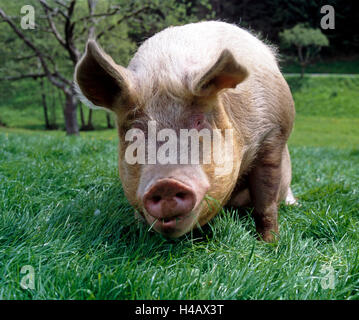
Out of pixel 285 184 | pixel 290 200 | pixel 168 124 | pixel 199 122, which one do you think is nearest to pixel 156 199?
pixel 168 124

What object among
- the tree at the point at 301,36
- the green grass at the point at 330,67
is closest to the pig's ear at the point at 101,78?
the tree at the point at 301,36

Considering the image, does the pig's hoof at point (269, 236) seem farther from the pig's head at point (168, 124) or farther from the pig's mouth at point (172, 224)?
the pig's mouth at point (172, 224)

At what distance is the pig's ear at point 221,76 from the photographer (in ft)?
6.86

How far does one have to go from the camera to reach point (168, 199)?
201 centimetres

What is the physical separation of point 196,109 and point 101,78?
2.12 feet

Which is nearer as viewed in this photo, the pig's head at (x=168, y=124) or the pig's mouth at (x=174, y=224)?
the pig's head at (x=168, y=124)

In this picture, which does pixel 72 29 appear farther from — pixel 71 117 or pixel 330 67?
pixel 330 67

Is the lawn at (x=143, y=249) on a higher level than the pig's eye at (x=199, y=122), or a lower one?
lower

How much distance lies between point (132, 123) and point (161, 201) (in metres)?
0.62

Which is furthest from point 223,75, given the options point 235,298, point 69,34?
point 69,34

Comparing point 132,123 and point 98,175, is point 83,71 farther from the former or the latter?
point 98,175

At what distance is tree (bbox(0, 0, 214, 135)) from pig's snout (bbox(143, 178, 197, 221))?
11.2m

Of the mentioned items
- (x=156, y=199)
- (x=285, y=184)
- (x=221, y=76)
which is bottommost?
(x=285, y=184)

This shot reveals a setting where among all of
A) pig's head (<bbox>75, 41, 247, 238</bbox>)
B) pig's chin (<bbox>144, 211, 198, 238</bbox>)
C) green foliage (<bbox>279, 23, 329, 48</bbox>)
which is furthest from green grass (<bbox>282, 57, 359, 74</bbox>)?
pig's chin (<bbox>144, 211, 198, 238</bbox>)
